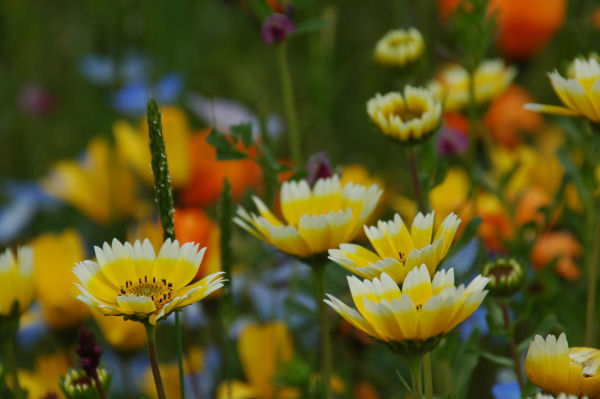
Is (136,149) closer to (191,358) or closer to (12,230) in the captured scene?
(12,230)

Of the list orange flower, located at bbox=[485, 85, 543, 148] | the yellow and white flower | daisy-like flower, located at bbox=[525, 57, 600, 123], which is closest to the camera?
the yellow and white flower

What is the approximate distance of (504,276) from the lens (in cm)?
55

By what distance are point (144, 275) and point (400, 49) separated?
0.37 meters

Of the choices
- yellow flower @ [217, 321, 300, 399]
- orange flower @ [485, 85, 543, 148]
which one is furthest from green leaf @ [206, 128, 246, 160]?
orange flower @ [485, 85, 543, 148]

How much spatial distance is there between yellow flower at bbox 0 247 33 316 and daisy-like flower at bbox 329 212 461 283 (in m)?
0.21

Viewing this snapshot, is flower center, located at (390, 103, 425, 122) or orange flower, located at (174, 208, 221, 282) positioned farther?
orange flower, located at (174, 208, 221, 282)

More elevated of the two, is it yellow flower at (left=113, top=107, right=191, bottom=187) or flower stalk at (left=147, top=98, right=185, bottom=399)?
yellow flower at (left=113, top=107, right=191, bottom=187)

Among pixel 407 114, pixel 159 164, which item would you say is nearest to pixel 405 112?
pixel 407 114

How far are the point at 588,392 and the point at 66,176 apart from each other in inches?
33.5

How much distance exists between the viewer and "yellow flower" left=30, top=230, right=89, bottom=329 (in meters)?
0.83

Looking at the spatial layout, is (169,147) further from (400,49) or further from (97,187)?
(400,49)

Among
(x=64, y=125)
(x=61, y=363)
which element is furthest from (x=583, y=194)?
(x=64, y=125)

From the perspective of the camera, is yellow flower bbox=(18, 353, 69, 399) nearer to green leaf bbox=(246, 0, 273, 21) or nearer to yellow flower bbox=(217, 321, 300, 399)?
yellow flower bbox=(217, 321, 300, 399)

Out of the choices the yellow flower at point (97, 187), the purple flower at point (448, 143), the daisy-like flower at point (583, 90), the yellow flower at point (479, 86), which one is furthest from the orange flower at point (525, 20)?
the daisy-like flower at point (583, 90)
